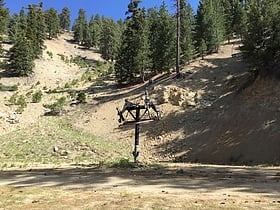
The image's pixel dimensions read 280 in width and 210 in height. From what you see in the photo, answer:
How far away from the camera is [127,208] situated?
933 centimetres

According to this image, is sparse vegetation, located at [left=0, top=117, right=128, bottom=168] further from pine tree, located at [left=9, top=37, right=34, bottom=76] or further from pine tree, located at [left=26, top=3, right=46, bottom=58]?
pine tree, located at [left=26, top=3, right=46, bottom=58]

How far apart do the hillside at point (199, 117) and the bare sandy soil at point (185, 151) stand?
0.06 meters

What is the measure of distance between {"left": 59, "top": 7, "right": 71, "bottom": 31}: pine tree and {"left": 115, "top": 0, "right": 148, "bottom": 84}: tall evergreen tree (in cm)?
9645

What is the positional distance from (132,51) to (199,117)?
15.9 m

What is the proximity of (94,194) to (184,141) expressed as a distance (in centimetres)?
1496

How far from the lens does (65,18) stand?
140 metres

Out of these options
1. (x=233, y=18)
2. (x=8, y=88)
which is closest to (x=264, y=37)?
(x=8, y=88)

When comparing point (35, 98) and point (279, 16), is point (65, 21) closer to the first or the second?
point (35, 98)

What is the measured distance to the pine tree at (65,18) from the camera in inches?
5424

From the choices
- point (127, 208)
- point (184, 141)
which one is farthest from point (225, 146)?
point (127, 208)

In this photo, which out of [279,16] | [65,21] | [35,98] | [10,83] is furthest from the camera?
[65,21]

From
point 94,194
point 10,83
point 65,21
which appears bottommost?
point 94,194

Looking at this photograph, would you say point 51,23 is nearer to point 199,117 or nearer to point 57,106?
point 57,106

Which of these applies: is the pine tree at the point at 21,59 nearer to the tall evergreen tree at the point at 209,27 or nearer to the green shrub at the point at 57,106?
the green shrub at the point at 57,106
